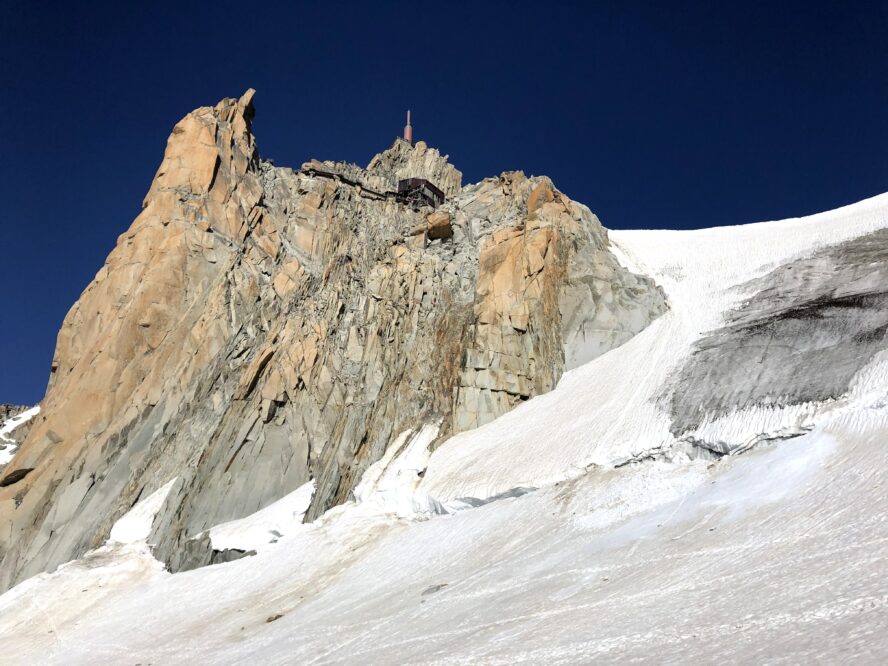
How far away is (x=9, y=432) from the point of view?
64125 millimetres

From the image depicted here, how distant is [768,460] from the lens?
17.2 m

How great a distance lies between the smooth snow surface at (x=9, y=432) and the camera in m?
56.3

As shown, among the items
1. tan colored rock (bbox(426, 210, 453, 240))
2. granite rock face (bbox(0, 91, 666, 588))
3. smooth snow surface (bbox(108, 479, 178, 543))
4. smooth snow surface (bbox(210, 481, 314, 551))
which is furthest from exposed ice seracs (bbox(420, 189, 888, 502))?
smooth snow surface (bbox(108, 479, 178, 543))

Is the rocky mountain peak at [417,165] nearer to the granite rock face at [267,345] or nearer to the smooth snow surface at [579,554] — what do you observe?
the granite rock face at [267,345]

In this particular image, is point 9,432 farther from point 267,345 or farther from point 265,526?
point 265,526

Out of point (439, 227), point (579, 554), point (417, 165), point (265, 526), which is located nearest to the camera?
point (579, 554)

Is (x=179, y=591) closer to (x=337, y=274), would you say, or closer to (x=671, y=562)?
(x=671, y=562)

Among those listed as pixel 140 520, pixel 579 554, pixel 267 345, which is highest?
pixel 267 345

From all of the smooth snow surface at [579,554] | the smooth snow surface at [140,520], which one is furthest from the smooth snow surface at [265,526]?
the smooth snow surface at [140,520]

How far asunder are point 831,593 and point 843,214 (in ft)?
96.7

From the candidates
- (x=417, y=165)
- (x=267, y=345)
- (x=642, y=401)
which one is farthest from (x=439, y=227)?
(x=417, y=165)

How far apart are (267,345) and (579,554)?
81.6 ft

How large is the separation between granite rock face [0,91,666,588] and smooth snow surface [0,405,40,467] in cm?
1129

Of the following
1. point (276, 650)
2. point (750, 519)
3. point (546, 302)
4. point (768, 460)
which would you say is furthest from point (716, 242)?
point (276, 650)
